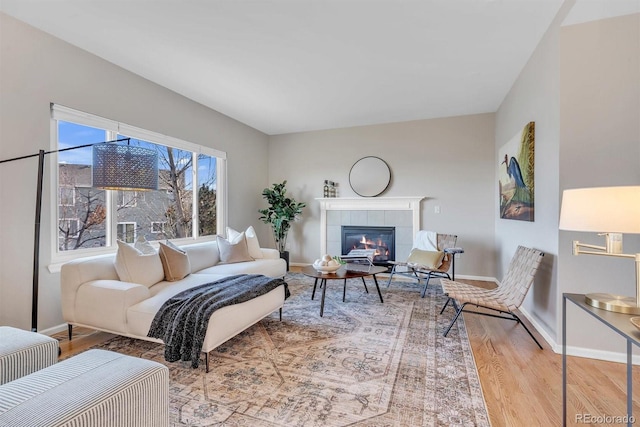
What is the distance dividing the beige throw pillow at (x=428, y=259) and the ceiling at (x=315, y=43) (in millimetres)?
2176

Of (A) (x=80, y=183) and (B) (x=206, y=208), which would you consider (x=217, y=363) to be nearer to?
(A) (x=80, y=183)

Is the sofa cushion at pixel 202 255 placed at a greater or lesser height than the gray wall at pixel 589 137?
lesser

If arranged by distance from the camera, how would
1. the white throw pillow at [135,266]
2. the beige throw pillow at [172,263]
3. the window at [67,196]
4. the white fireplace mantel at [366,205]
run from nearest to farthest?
1. the white throw pillow at [135,266]
2. the window at [67,196]
3. the beige throw pillow at [172,263]
4. the white fireplace mantel at [366,205]

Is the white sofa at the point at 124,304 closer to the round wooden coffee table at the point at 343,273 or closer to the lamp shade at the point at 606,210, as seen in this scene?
the round wooden coffee table at the point at 343,273

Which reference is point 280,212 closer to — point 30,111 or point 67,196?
point 67,196

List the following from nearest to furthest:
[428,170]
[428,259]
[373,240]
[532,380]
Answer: [532,380], [428,259], [428,170], [373,240]

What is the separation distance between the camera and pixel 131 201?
11.3 feet

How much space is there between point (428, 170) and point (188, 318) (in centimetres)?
428

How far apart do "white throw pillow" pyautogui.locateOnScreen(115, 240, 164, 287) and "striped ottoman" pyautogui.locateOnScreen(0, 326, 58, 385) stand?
3.22 ft

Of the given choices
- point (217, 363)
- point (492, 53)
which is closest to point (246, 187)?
point (217, 363)

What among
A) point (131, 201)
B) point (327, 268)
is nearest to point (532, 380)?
point (327, 268)

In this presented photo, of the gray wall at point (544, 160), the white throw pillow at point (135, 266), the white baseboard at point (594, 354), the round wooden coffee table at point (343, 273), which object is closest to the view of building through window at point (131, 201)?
the white throw pillow at point (135, 266)

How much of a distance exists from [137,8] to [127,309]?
7.60 ft

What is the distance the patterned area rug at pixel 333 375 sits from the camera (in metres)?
1.58
